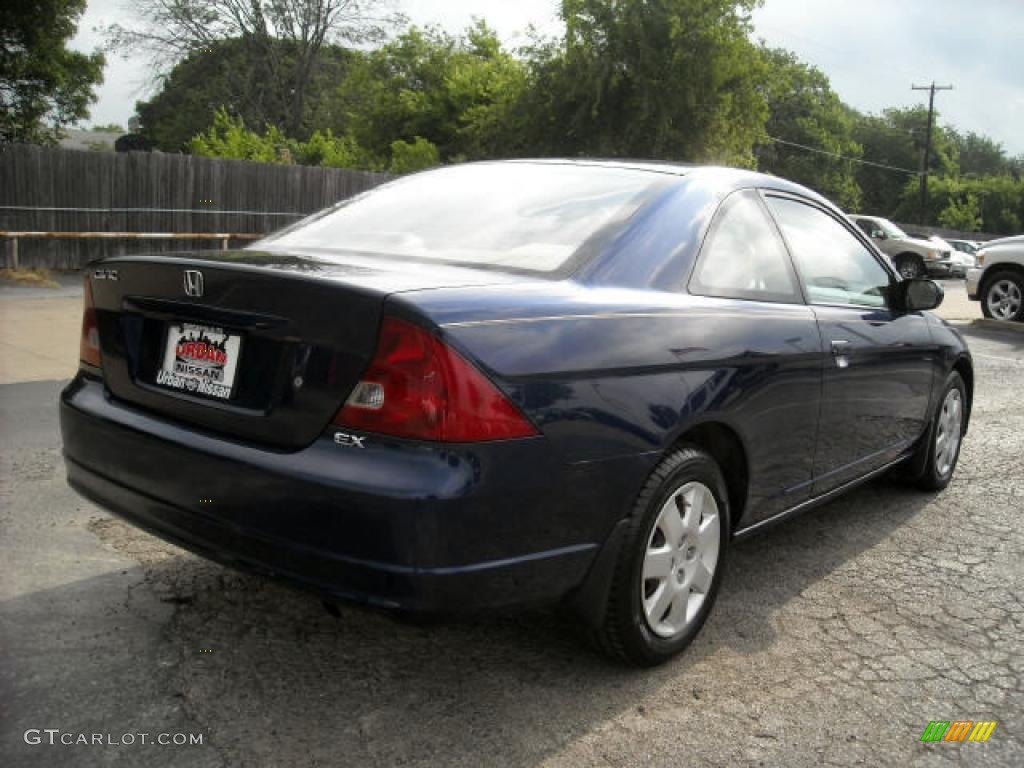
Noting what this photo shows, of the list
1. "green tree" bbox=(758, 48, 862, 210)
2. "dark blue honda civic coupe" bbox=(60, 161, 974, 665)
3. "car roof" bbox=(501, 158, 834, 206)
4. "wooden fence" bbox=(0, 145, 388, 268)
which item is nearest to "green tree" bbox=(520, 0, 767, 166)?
"wooden fence" bbox=(0, 145, 388, 268)

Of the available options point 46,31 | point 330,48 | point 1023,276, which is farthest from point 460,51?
point 1023,276

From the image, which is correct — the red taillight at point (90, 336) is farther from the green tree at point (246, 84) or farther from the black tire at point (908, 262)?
the green tree at point (246, 84)

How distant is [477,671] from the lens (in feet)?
9.36

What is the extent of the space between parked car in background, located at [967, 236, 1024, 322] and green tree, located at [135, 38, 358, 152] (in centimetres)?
3438

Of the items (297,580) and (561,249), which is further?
(561,249)

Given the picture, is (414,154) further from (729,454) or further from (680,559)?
(680,559)

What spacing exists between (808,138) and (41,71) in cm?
5959

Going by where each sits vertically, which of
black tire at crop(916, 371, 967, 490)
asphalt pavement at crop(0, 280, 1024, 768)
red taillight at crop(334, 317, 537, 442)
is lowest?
asphalt pavement at crop(0, 280, 1024, 768)

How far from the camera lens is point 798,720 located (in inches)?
105

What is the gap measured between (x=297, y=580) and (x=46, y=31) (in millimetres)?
27815

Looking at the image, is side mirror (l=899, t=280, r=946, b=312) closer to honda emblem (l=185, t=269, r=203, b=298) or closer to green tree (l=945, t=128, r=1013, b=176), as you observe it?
honda emblem (l=185, t=269, r=203, b=298)

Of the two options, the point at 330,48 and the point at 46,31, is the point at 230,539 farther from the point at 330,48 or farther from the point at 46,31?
the point at 330,48

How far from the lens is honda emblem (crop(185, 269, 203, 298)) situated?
2.61 metres

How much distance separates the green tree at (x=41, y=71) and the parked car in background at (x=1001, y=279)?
22.3 meters
